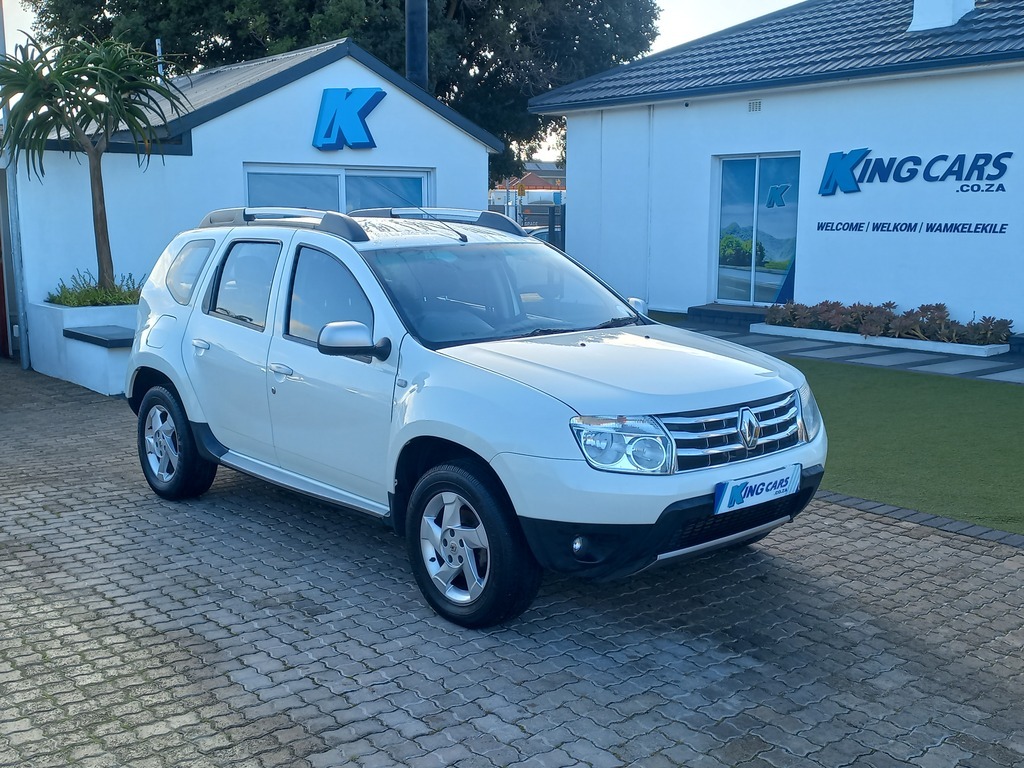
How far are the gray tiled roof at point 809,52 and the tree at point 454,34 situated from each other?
6.52 m

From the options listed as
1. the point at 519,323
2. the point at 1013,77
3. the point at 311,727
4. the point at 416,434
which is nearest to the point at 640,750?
the point at 311,727

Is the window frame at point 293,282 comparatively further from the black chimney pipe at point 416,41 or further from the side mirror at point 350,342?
the black chimney pipe at point 416,41

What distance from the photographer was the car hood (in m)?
4.54

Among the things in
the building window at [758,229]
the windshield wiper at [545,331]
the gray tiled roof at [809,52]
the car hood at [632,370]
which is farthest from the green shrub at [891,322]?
the windshield wiper at [545,331]

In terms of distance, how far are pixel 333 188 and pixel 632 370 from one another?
11526mm

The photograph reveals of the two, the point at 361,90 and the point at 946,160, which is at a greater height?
the point at 361,90

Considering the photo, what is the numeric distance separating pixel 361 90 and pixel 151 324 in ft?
30.2

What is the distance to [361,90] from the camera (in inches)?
609

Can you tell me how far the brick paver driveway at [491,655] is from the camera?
3828 millimetres

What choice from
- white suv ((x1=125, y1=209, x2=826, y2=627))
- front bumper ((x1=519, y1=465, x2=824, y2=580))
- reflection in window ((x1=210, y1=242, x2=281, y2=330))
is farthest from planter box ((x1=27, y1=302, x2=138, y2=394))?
front bumper ((x1=519, y1=465, x2=824, y2=580))

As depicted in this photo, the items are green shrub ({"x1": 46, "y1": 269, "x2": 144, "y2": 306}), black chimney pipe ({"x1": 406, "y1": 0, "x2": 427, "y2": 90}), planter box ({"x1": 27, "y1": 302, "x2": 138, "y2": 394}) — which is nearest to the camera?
planter box ({"x1": 27, "y1": 302, "x2": 138, "y2": 394})

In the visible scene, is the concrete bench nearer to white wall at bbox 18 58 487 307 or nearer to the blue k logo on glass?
white wall at bbox 18 58 487 307

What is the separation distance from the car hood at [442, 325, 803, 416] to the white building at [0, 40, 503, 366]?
9081mm

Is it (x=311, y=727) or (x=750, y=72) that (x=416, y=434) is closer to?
(x=311, y=727)
